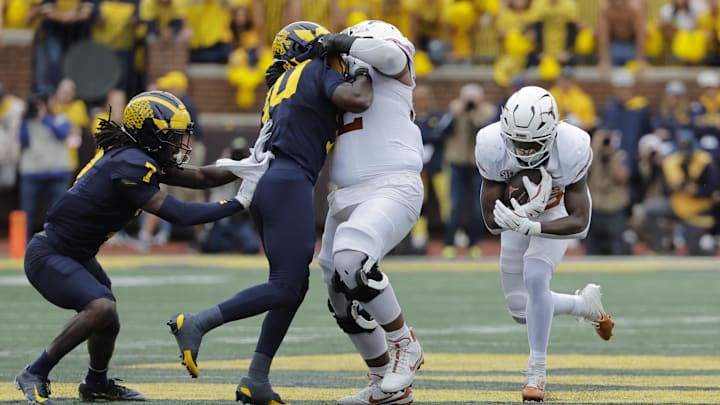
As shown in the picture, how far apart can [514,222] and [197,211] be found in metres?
1.56

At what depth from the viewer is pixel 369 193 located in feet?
22.0

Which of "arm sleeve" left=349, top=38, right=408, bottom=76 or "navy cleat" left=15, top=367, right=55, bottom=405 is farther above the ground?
"arm sleeve" left=349, top=38, right=408, bottom=76

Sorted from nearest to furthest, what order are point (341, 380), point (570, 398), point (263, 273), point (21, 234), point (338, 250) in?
point (338, 250), point (570, 398), point (341, 380), point (263, 273), point (21, 234)

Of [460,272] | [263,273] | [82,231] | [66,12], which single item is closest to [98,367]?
[82,231]

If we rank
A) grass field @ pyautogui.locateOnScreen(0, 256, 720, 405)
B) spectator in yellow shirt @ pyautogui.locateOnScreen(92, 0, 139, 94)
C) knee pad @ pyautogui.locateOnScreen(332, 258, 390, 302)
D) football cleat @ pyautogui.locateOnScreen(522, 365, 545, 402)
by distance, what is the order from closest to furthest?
knee pad @ pyautogui.locateOnScreen(332, 258, 390, 302), football cleat @ pyautogui.locateOnScreen(522, 365, 545, 402), grass field @ pyautogui.locateOnScreen(0, 256, 720, 405), spectator in yellow shirt @ pyautogui.locateOnScreen(92, 0, 139, 94)

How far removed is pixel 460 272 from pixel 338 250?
9.74 meters

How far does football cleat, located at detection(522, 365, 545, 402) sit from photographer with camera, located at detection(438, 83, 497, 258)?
10648 mm

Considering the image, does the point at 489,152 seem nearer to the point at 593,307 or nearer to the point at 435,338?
the point at 593,307

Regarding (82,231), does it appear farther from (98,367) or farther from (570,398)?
(570,398)

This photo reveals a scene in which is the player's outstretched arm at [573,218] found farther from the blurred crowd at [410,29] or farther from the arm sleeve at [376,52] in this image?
the blurred crowd at [410,29]

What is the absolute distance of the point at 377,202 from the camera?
662 cm

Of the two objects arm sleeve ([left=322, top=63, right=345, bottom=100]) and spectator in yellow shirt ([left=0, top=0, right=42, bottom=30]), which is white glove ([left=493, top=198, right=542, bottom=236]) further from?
spectator in yellow shirt ([left=0, top=0, right=42, bottom=30])

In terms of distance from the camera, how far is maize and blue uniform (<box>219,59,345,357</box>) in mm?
6359

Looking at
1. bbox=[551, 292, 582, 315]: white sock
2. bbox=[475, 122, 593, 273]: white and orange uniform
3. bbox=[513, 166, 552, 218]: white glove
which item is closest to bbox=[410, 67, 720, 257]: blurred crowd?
bbox=[551, 292, 582, 315]: white sock
